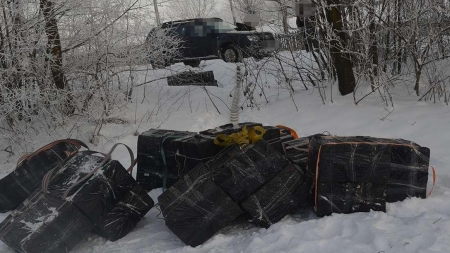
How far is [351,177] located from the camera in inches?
131

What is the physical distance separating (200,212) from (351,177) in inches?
44.1

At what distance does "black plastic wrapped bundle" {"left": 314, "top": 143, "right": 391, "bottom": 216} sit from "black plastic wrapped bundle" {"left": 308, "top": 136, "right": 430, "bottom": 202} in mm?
93

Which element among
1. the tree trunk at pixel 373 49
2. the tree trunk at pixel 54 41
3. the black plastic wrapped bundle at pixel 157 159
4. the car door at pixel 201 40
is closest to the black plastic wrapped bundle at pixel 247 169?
the black plastic wrapped bundle at pixel 157 159

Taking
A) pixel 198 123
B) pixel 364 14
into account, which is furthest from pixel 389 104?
pixel 198 123

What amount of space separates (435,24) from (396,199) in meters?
3.61

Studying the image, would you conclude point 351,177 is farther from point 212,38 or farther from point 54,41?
point 212,38

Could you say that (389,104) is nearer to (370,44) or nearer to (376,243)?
(370,44)

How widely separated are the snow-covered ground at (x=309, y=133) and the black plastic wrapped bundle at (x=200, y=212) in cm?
10

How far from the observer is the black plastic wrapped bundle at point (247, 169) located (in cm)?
332

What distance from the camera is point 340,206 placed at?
3354 millimetres

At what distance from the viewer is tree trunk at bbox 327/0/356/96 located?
6676 mm

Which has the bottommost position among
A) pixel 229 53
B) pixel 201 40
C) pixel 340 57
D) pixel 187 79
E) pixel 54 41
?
pixel 187 79

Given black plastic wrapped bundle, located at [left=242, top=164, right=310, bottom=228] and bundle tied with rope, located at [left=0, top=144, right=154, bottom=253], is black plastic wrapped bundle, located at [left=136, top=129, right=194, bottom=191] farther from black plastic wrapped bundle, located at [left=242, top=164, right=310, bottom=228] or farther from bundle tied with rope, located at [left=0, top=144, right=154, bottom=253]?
black plastic wrapped bundle, located at [left=242, top=164, right=310, bottom=228]

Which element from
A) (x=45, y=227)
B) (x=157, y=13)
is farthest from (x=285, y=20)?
(x=45, y=227)
